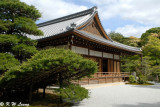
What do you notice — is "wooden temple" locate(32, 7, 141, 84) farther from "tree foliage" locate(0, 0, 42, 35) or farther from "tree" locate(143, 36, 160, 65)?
"tree" locate(143, 36, 160, 65)

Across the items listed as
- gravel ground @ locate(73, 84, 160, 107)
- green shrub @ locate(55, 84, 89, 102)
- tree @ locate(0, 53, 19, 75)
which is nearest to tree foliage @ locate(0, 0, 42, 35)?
tree @ locate(0, 53, 19, 75)

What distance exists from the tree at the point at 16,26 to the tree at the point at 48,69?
6.90 ft

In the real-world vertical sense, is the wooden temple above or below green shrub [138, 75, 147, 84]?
above

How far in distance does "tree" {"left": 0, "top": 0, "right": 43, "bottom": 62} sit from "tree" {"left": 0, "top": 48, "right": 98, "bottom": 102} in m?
2.10

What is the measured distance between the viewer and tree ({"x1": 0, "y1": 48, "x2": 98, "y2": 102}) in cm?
482

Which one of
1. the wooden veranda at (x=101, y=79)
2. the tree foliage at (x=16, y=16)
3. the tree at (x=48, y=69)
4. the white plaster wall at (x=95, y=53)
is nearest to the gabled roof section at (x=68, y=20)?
the white plaster wall at (x=95, y=53)

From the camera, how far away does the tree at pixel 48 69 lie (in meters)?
4.82

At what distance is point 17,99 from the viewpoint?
21.8 feet

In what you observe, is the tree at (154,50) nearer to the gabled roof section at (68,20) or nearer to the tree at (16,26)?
the gabled roof section at (68,20)

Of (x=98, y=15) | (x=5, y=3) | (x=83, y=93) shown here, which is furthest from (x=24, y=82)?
(x=98, y=15)

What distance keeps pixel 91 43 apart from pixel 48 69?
7.15 metres

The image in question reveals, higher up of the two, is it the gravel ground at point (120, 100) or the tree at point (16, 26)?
the tree at point (16, 26)

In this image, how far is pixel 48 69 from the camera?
5215 mm

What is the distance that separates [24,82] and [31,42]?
10.1 feet
